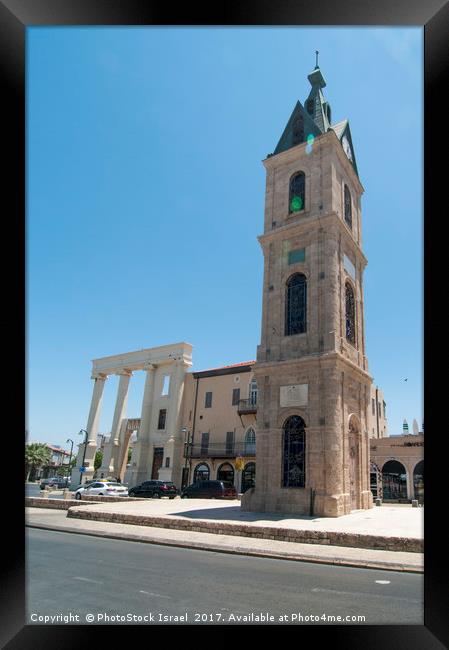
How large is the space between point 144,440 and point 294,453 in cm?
2915

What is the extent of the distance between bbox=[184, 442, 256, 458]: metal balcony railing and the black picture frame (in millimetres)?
36422

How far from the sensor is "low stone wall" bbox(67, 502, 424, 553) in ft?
34.9

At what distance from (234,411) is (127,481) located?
A: 47.6ft

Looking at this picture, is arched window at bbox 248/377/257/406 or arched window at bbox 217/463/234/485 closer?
arched window at bbox 248/377/257/406

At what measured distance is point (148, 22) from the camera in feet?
10.7

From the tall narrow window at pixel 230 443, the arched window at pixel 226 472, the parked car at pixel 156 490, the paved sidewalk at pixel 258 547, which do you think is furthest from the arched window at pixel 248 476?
the paved sidewalk at pixel 258 547

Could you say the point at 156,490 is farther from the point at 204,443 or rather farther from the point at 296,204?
the point at 296,204

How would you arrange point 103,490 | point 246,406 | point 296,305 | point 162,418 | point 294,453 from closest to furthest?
point 294,453
point 296,305
point 103,490
point 246,406
point 162,418

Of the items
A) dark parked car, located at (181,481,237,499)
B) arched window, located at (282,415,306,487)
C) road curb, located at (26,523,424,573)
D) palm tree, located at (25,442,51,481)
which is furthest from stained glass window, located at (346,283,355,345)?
palm tree, located at (25,442,51,481)

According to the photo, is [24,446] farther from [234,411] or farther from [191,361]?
[191,361]

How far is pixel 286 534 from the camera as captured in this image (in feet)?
40.0

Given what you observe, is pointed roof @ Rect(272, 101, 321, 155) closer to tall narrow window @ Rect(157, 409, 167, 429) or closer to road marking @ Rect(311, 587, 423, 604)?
road marking @ Rect(311, 587, 423, 604)

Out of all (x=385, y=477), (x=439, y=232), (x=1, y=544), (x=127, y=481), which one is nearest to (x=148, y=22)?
(x=439, y=232)

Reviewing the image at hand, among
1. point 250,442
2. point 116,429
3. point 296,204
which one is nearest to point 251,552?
point 296,204
